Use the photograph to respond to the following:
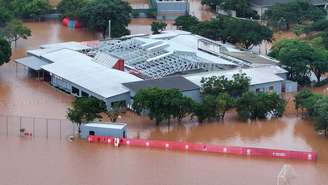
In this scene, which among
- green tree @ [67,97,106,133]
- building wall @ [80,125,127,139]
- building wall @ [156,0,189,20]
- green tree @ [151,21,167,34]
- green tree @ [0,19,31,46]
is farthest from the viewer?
building wall @ [156,0,189,20]

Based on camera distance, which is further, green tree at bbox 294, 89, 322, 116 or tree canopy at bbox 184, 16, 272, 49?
tree canopy at bbox 184, 16, 272, 49

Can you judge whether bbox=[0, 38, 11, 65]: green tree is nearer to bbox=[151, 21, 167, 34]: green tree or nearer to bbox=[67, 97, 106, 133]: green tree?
bbox=[67, 97, 106, 133]: green tree

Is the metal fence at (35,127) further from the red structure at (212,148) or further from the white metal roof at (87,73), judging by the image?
the white metal roof at (87,73)

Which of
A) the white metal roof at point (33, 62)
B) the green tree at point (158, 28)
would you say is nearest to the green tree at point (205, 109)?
the white metal roof at point (33, 62)

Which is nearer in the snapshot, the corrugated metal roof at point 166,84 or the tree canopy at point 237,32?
the corrugated metal roof at point 166,84

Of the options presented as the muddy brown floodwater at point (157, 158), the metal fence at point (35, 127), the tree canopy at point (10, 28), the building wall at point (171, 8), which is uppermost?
the building wall at point (171, 8)

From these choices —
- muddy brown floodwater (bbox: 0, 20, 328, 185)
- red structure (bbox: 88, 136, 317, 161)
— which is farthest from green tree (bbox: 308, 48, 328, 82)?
red structure (bbox: 88, 136, 317, 161)
